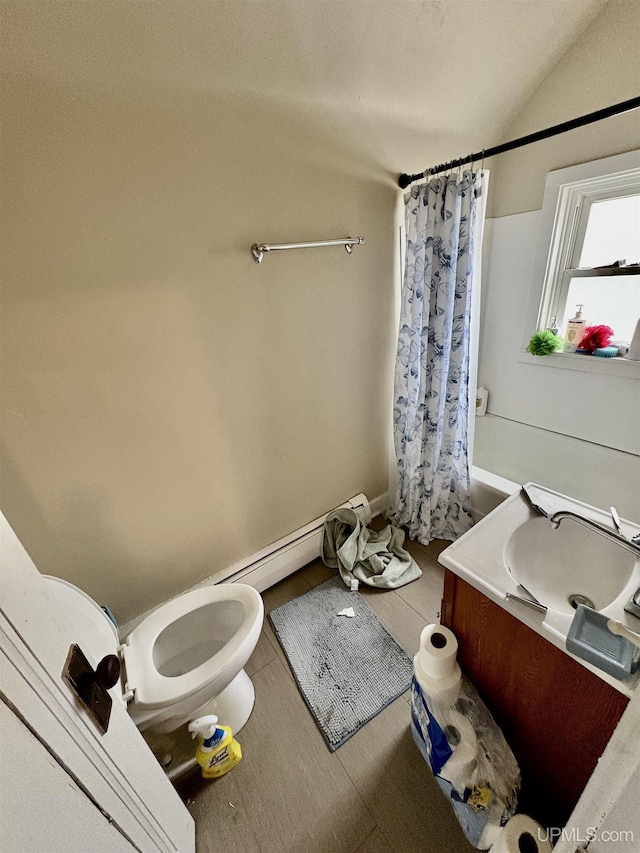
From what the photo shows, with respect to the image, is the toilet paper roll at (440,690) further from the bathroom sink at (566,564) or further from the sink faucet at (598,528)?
the sink faucet at (598,528)

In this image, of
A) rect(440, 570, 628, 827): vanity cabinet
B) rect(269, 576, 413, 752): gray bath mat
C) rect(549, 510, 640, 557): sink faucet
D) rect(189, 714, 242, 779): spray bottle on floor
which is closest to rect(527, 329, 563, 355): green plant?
rect(549, 510, 640, 557): sink faucet

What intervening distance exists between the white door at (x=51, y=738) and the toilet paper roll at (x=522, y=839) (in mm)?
774

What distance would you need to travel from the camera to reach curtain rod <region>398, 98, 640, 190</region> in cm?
99

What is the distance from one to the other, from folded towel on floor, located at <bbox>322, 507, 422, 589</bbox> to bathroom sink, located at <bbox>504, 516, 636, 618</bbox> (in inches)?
31.0

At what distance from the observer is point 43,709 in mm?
420

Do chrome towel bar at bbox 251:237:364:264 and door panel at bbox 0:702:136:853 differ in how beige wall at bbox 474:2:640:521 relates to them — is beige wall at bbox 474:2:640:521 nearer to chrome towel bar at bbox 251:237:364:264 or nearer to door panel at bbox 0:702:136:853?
chrome towel bar at bbox 251:237:364:264

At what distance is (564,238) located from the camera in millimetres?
1821

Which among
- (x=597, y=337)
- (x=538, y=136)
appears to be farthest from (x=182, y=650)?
(x=597, y=337)

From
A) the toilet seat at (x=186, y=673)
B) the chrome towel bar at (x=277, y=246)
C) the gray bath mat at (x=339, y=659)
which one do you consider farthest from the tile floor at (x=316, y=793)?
the chrome towel bar at (x=277, y=246)

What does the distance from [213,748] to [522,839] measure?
0.83 metres

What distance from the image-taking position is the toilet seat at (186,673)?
890 millimetres

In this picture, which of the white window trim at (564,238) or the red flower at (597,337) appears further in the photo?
the red flower at (597,337)

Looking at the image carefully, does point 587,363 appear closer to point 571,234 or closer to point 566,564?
point 571,234

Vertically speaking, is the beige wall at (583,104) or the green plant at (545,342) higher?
the beige wall at (583,104)
